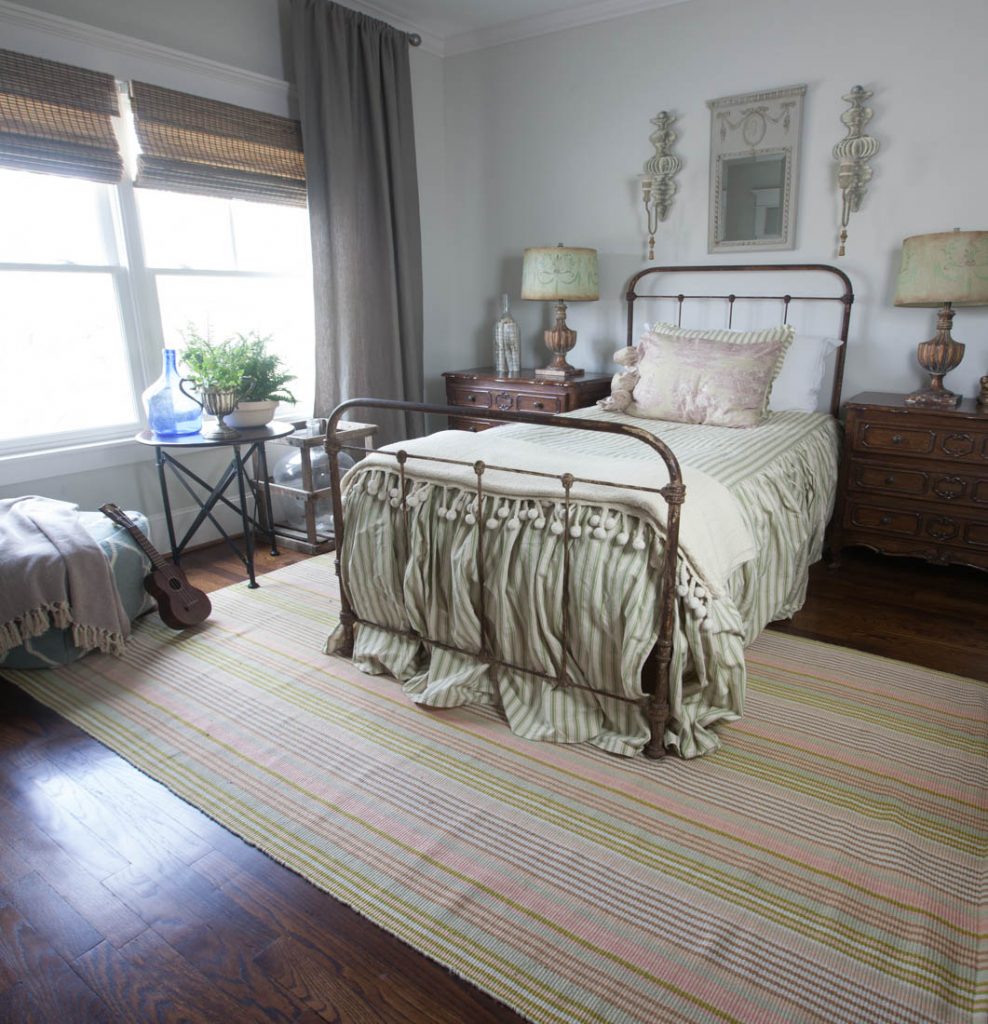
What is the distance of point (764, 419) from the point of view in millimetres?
3143

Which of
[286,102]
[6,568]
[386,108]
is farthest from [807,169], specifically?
[6,568]

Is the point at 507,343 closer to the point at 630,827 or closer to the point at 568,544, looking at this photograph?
the point at 568,544

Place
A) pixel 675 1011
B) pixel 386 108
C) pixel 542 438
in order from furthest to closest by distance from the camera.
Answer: pixel 386 108 < pixel 542 438 < pixel 675 1011

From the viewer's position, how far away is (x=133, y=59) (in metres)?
3.04

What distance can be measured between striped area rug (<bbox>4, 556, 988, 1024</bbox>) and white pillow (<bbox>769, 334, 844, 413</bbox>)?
1.30 meters

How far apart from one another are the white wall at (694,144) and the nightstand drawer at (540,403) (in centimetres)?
55

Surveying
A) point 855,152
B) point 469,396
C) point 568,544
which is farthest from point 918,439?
point 469,396

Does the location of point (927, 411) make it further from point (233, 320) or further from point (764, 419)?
point (233, 320)

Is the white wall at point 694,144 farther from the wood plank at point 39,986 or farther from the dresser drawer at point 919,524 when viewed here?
the wood plank at point 39,986

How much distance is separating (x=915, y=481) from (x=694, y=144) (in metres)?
1.97

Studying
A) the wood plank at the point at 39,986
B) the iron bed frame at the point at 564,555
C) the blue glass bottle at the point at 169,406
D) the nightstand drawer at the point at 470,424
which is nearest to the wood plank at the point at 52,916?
the wood plank at the point at 39,986

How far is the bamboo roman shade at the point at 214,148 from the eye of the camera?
312 cm

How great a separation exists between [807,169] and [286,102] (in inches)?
99.9

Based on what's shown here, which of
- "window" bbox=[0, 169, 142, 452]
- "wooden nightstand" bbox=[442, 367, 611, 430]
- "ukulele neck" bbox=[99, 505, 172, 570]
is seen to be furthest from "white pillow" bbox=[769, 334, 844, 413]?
"window" bbox=[0, 169, 142, 452]
